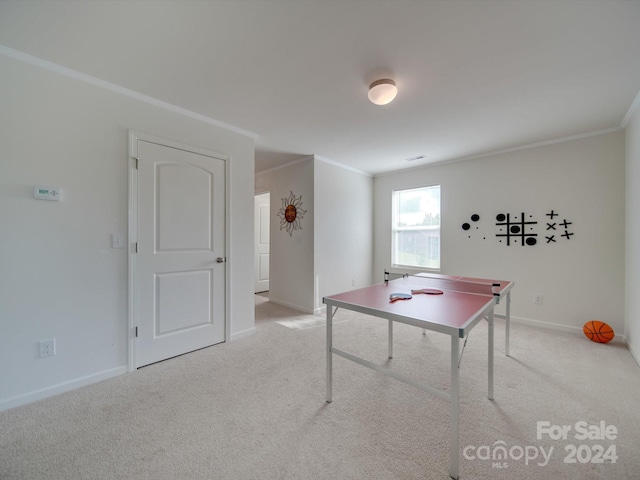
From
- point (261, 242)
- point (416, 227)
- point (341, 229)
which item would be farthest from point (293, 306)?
point (416, 227)

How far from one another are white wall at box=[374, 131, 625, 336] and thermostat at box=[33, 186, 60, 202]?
4734 mm

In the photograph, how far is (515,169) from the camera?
372 centimetres

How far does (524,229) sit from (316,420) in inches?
147

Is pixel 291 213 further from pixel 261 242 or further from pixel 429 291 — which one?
pixel 429 291

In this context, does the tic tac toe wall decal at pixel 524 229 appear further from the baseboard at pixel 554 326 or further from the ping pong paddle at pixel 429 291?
the ping pong paddle at pixel 429 291

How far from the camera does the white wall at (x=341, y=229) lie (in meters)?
4.23

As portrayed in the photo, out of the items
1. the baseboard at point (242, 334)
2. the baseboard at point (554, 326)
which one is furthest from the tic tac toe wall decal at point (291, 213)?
the baseboard at point (554, 326)

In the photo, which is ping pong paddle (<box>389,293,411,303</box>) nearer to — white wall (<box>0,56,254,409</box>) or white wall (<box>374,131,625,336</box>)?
white wall (<box>0,56,254,409</box>)

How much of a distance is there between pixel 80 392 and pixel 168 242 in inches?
52.7

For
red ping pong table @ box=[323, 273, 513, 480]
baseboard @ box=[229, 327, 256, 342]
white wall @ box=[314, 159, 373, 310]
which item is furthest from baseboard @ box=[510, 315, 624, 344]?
baseboard @ box=[229, 327, 256, 342]

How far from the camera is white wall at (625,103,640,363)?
2.54 metres

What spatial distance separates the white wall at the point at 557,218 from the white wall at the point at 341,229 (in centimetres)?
139

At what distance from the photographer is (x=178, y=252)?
2650 mm

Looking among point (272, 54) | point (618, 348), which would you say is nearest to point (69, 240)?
point (272, 54)
